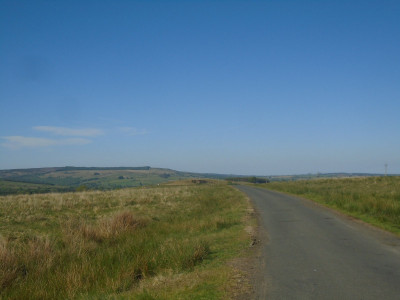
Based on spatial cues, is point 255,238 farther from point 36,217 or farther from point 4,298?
point 36,217

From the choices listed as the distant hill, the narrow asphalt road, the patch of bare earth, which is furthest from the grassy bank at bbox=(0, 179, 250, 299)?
the distant hill

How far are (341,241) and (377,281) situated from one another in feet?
13.9

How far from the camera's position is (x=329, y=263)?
8.03 meters

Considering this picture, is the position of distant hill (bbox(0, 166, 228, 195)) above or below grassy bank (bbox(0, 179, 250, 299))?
below

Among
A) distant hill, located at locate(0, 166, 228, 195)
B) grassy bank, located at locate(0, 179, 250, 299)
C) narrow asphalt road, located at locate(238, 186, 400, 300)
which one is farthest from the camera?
distant hill, located at locate(0, 166, 228, 195)

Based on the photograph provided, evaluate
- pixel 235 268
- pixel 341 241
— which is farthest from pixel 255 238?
pixel 235 268

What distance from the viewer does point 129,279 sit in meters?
7.39

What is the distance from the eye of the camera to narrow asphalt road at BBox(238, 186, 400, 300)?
6078 mm

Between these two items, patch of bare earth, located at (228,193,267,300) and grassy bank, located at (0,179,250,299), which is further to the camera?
grassy bank, located at (0,179,250,299)

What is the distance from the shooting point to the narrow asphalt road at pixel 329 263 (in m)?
6.08

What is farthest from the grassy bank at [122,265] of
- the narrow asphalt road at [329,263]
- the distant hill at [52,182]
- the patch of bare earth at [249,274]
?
the distant hill at [52,182]

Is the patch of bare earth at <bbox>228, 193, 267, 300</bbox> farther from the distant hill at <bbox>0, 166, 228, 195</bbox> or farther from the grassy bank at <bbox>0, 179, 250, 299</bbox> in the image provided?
the distant hill at <bbox>0, 166, 228, 195</bbox>

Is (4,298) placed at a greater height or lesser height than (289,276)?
lesser

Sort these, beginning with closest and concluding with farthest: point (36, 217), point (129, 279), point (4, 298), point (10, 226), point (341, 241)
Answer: point (4, 298)
point (129, 279)
point (341, 241)
point (10, 226)
point (36, 217)
